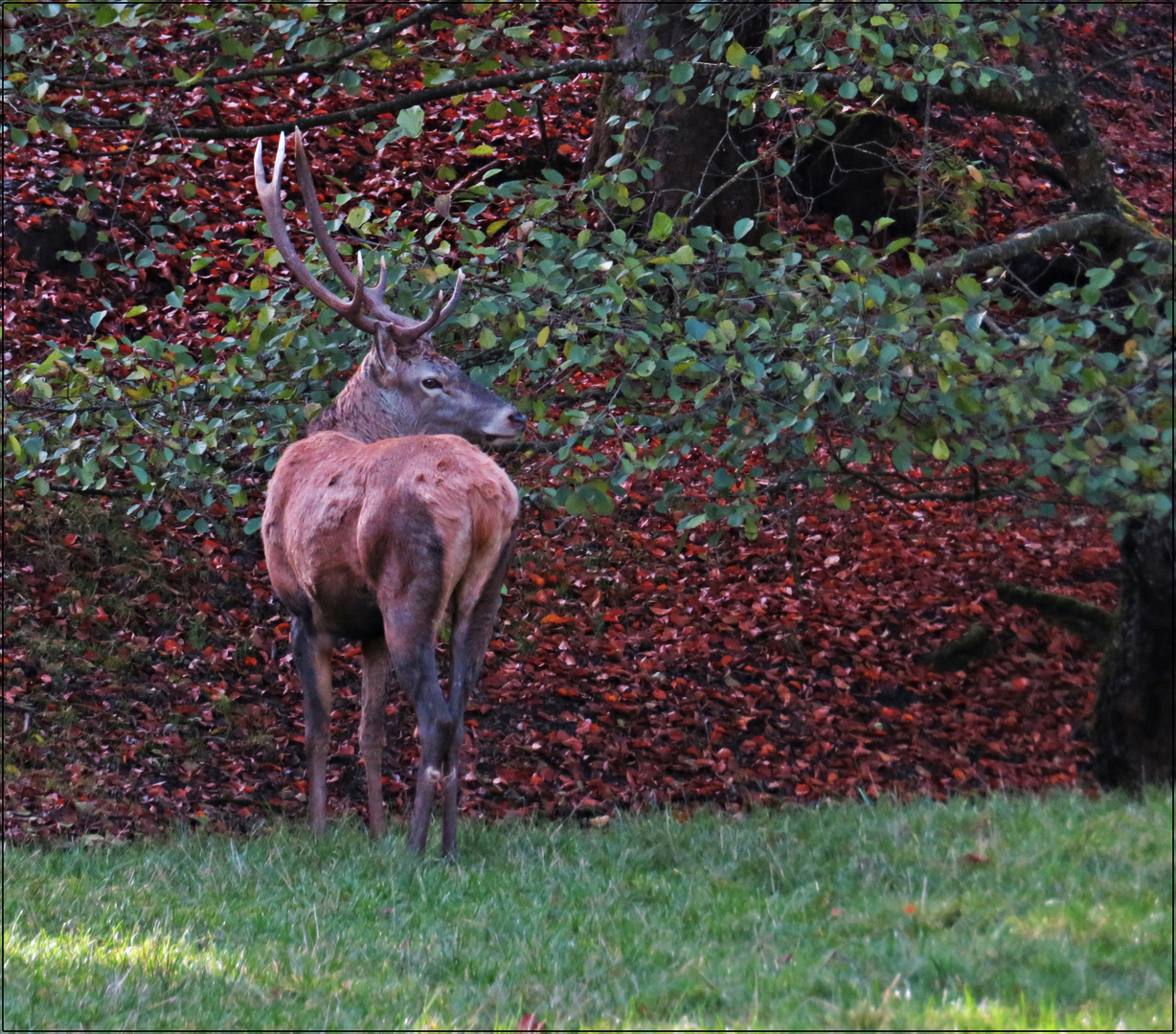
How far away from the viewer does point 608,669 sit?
10.4 metres

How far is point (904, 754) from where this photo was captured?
9.72 meters

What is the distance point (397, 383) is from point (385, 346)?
0.23 m

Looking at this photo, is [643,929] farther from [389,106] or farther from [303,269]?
[389,106]

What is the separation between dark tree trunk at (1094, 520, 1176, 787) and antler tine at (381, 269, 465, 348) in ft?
12.8

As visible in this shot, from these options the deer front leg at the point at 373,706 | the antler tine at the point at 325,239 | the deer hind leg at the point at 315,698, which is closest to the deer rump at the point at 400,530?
the deer hind leg at the point at 315,698

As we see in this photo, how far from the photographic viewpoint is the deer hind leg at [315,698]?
7402mm

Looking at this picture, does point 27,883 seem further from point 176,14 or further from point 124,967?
point 176,14

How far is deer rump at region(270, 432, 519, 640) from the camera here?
20.8 ft

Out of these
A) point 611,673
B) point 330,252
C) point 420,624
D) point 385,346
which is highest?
point 330,252

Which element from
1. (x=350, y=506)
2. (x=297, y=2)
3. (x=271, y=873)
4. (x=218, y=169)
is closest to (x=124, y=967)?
(x=271, y=873)

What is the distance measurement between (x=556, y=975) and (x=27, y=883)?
2976mm

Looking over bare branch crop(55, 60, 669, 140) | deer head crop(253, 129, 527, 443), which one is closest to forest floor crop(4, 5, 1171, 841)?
bare branch crop(55, 60, 669, 140)

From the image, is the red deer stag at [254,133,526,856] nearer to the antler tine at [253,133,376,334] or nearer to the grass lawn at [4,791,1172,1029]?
the antler tine at [253,133,376,334]

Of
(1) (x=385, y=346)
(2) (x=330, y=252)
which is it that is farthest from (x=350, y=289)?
(1) (x=385, y=346)
